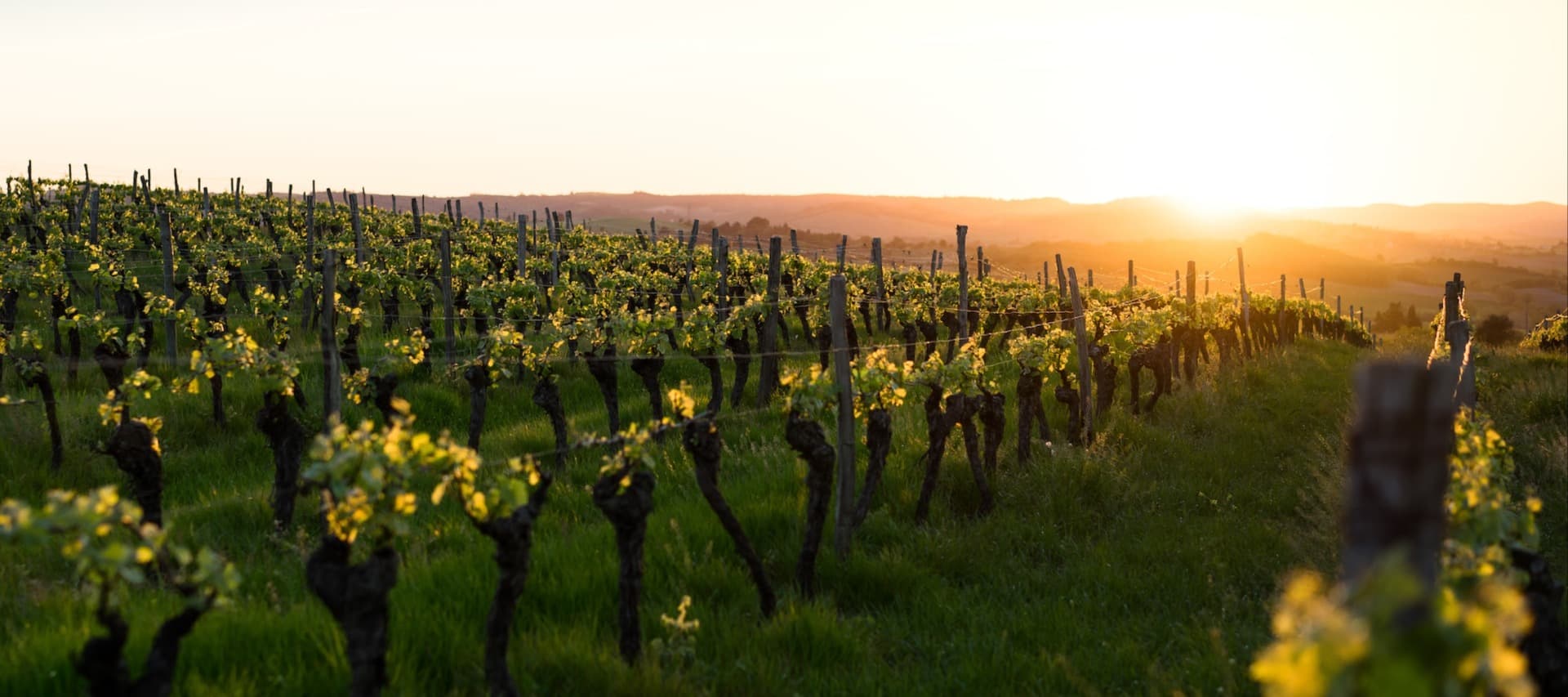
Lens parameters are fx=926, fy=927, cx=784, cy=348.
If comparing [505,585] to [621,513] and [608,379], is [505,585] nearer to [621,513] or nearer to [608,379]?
[621,513]

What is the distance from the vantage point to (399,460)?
536 cm

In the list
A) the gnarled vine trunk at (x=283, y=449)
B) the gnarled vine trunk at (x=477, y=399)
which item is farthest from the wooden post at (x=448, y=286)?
the gnarled vine trunk at (x=283, y=449)

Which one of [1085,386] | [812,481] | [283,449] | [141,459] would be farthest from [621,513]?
[1085,386]

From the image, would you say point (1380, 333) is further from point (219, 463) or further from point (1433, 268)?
point (1433, 268)

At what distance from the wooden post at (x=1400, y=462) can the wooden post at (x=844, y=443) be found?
705cm

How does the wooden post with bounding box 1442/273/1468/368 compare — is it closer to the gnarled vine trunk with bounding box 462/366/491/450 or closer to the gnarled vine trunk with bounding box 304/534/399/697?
the gnarled vine trunk with bounding box 304/534/399/697

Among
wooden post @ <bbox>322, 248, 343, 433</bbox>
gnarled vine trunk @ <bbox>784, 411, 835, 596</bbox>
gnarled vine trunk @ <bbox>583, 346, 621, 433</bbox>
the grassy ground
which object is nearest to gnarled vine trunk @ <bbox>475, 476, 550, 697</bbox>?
the grassy ground

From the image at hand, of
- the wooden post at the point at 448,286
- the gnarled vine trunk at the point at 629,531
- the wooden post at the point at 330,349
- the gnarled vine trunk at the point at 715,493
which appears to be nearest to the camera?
the gnarled vine trunk at the point at 629,531

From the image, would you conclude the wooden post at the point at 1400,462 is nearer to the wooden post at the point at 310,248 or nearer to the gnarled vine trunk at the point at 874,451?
the gnarled vine trunk at the point at 874,451

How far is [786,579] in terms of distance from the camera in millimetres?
9242

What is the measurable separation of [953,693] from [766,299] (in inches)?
426

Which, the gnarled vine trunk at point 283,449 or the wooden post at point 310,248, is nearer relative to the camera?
the gnarled vine trunk at point 283,449

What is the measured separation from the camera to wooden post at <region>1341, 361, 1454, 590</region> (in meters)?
2.71

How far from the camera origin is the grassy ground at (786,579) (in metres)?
6.78
